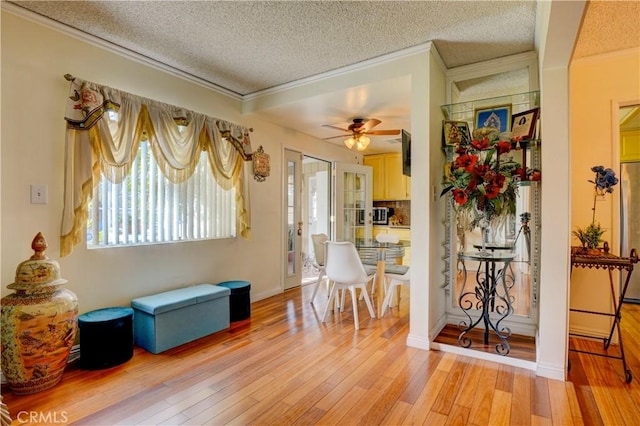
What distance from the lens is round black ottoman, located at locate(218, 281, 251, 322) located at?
10.9 ft

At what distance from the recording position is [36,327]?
200 cm

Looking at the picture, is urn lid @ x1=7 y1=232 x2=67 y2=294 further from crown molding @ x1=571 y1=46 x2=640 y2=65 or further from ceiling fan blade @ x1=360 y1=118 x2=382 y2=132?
crown molding @ x1=571 y1=46 x2=640 y2=65

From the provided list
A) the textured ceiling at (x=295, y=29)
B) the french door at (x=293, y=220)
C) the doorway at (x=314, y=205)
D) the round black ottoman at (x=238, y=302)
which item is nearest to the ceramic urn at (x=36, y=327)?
the round black ottoman at (x=238, y=302)

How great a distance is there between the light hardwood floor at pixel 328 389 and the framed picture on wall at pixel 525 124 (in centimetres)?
177

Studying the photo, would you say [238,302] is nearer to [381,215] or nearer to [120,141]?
[120,141]

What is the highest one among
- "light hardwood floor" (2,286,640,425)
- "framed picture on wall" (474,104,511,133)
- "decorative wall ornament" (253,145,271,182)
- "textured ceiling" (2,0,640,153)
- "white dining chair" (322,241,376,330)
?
"textured ceiling" (2,0,640,153)

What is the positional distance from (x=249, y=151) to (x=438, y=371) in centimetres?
290

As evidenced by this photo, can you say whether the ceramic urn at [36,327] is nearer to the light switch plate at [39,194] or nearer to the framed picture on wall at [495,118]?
the light switch plate at [39,194]

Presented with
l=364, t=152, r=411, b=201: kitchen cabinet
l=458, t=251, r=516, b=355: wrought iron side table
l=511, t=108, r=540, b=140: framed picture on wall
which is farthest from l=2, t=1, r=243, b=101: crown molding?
l=364, t=152, r=411, b=201: kitchen cabinet

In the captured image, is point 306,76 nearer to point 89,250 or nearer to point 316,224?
point 89,250

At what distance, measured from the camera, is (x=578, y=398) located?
196 centimetres

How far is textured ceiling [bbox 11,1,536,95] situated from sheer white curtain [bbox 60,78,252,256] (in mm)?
473

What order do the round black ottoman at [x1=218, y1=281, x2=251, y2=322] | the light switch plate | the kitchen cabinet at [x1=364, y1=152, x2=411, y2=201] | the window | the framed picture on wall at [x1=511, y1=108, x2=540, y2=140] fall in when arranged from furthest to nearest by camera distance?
the kitchen cabinet at [x1=364, y1=152, x2=411, y2=201] < the round black ottoman at [x1=218, y1=281, x2=251, y2=322] < the window < the framed picture on wall at [x1=511, y1=108, x2=540, y2=140] < the light switch plate

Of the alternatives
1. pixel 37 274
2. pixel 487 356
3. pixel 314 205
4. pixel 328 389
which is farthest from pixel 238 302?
pixel 314 205
